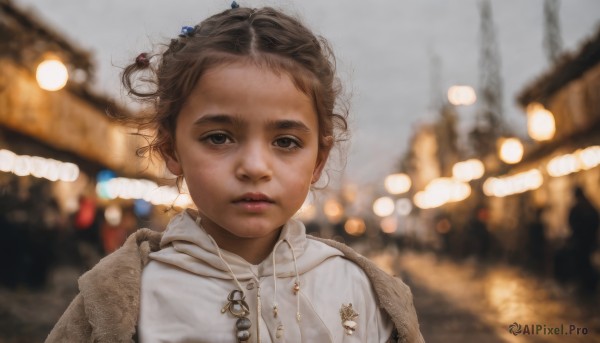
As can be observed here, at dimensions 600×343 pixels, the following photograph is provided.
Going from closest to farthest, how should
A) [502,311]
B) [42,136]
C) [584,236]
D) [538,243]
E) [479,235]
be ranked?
1. [502,311]
2. [584,236]
3. [42,136]
4. [538,243]
5. [479,235]

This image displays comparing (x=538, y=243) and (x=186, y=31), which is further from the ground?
(x=538, y=243)

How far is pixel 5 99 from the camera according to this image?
1201 cm

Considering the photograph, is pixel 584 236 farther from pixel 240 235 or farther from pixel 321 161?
pixel 240 235

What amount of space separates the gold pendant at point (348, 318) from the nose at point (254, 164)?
48cm

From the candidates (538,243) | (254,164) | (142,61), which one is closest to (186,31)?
(142,61)

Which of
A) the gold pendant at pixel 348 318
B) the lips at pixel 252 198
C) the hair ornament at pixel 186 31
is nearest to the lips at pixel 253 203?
the lips at pixel 252 198

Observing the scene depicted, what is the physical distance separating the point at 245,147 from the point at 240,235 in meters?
0.26

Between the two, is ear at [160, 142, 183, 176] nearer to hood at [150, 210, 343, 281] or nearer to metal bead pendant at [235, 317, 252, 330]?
hood at [150, 210, 343, 281]

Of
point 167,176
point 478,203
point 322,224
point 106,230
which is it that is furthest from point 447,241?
point 167,176

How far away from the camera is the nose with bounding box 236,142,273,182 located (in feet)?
5.76

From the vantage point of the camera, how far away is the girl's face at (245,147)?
1.79 m

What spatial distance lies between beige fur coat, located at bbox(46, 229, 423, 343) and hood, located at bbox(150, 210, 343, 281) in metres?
0.10

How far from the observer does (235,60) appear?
1.88 meters

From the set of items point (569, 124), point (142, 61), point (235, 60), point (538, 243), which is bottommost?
point (235, 60)
